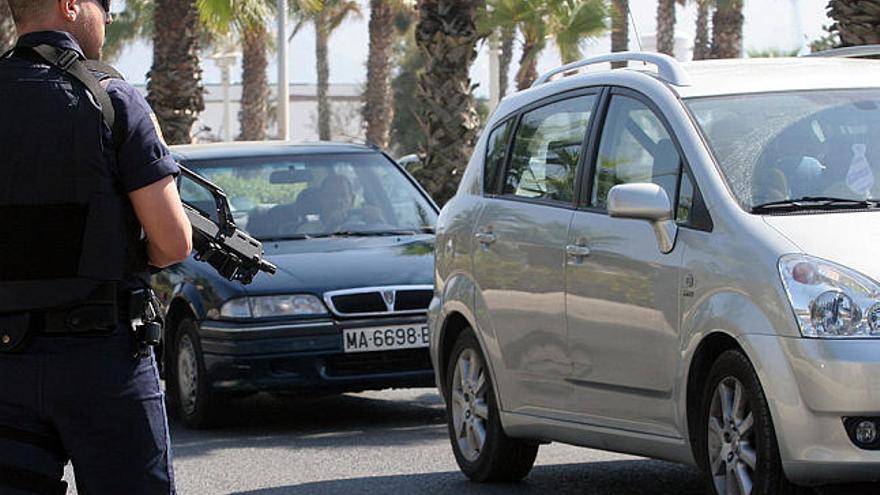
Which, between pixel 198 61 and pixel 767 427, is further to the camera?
pixel 198 61

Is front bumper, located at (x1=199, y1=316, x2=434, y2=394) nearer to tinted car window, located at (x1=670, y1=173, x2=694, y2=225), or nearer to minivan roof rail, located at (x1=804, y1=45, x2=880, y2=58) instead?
minivan roof rail, located at (x1=804, y1=45, x2=880, y2=58)

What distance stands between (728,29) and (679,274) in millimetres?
37158

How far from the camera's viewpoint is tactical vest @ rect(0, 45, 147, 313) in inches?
168

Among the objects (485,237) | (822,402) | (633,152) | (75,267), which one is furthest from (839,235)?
(75,267)

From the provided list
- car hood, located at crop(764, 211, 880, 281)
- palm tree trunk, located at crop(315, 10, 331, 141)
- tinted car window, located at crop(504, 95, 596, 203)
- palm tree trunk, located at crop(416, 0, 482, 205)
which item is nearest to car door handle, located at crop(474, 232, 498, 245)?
tinted car window, located at crop(504, 95, 596, 203)

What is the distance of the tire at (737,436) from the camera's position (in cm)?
605

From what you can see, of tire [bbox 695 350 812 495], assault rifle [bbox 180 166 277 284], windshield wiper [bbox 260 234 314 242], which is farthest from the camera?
windshield wiper [bbox 260 234 314 242]

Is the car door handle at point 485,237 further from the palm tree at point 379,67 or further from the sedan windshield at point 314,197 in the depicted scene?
the palm tree at point 379,67

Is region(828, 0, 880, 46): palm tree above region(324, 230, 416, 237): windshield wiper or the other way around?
above

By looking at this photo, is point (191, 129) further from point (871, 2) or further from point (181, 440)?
point (181, 440)

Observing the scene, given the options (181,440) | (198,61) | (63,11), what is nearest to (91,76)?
(63,11)

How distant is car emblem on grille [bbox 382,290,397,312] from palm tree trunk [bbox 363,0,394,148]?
39.8 meters

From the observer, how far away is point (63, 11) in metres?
4.35

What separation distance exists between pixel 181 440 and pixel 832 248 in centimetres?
518
